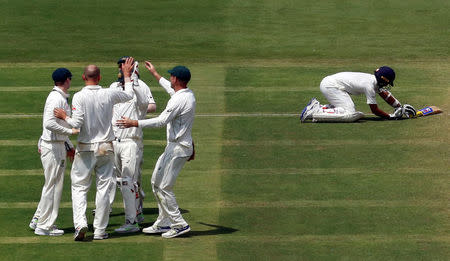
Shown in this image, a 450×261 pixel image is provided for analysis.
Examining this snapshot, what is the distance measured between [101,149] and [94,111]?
0.54m

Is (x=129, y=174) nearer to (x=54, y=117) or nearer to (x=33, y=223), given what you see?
(x=54, y=117)

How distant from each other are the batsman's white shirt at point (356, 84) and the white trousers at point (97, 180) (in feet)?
24.8

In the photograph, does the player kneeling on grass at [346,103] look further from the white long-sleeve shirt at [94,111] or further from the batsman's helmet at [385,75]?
the white long-sleeve shirt at [94,111]

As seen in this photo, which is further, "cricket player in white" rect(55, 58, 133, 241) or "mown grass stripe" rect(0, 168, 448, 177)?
"mown grass stripe" rect(0, 168, 448, 177)

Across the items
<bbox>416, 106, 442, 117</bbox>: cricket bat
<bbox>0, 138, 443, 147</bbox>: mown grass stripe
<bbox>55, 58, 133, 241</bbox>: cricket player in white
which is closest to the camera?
<bbox>55, 58, 133, 241</bbox>: cricket player in white

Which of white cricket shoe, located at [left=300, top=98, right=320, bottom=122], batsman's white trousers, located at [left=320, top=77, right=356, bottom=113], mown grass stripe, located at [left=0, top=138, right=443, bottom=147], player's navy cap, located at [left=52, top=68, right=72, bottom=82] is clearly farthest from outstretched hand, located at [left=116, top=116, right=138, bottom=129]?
batsman's white trousers, located at [left=320, top=77, right=356, bottom=113]

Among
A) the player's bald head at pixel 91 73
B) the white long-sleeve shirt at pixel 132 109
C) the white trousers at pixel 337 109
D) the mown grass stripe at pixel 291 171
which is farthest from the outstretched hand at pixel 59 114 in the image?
the white trousers at pixel 337 109

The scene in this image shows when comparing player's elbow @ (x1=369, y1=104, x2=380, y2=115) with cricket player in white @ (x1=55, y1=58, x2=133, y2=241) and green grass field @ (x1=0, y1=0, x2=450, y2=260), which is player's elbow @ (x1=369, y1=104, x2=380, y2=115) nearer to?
green grass field @ (x1=0, y1=0, x2=450, y2=260)

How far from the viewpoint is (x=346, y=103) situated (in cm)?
1989

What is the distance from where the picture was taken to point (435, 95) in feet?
72.1

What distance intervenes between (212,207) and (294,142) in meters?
4.00

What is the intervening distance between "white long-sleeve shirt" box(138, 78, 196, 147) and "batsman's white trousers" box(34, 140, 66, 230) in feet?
4.84

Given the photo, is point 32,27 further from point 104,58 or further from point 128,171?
point 128,171

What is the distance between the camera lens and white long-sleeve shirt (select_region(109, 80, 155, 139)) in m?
14.3
